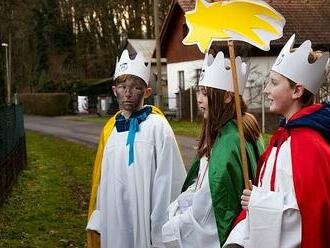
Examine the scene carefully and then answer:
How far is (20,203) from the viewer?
10.2 metres

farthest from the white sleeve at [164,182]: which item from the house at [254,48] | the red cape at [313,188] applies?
the house at [254,48]

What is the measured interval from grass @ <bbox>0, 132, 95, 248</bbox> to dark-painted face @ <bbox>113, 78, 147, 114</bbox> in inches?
126

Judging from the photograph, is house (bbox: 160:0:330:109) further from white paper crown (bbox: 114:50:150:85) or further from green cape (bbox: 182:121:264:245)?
green cape (bbox: 182:121:264:245)

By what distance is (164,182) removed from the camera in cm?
456

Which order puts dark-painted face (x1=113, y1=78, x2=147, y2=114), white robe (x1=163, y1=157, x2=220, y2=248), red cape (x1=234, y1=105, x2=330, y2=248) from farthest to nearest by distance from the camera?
dark-painted face (x1=113, y1=78, x2=147, y2=114), white robe (x1=163, y1=157, x2=220, y2=248), red cape (x1=234, y1=105, x2=330, y2=248)

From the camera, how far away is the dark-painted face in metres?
4.74

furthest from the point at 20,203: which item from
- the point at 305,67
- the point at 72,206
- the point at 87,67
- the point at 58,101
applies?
the point at 87,67

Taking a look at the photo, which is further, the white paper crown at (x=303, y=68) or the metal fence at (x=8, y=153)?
the metal fence at (x=8, y=153)

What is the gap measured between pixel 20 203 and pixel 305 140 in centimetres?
781

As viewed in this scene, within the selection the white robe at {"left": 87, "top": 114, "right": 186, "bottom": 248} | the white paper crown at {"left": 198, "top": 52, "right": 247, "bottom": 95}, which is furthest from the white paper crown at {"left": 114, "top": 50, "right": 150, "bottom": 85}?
the white paper crown at {"left": 198, "top": 52, "right": 247, "bottom": 95}

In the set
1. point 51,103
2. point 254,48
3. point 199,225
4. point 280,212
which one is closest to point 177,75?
point 254,48

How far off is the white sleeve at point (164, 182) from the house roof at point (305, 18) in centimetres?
2677

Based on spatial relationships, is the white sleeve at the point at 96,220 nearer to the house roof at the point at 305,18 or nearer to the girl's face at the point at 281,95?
the girl's face at the point at 281,95

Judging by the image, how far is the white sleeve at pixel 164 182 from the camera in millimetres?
4539
